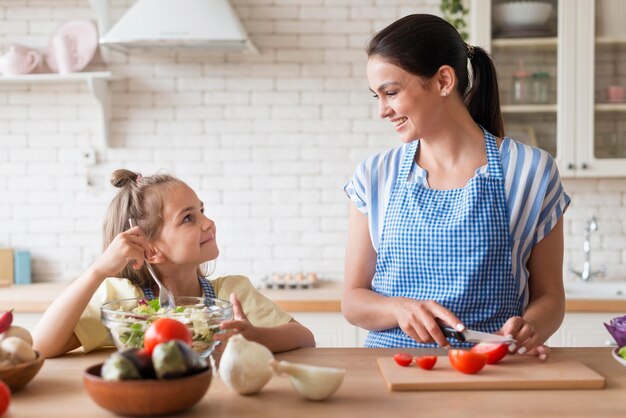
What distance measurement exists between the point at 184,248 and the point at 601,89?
2.47m

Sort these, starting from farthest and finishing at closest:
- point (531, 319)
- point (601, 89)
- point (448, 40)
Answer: point (601, 89) < point (448, 40) < point (531, 319)

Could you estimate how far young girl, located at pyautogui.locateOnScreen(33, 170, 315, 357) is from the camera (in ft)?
5.76

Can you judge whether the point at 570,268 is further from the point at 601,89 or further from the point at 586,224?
the point at 601,89

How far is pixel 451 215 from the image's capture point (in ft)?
6.66

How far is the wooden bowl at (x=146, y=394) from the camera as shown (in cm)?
119

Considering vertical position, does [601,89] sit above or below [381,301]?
above

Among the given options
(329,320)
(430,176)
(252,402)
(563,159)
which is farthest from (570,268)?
(252,402)

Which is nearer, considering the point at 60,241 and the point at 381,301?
the point at 381,301

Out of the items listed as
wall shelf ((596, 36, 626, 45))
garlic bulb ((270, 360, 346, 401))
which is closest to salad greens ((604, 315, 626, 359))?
garlic bulb ((270, 360, 346, 401))

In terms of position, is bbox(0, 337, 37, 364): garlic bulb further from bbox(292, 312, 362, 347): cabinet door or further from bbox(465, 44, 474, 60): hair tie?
bbox(292, 312, 362, 347): cabinet door

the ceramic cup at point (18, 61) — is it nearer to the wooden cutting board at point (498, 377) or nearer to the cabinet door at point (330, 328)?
the cabinet door at point (330, 328)

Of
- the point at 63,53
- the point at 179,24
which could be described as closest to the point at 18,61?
the point at 63,53

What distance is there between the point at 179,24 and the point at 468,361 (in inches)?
98.0

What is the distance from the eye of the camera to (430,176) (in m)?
2.13
